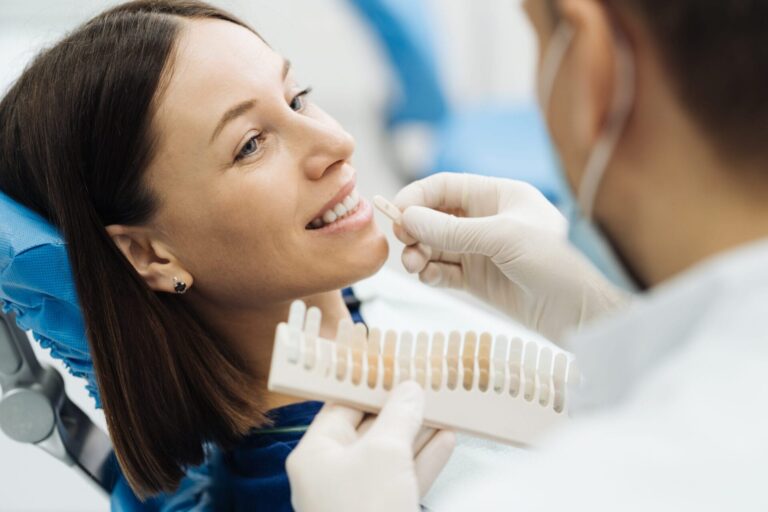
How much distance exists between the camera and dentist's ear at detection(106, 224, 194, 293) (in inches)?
55.4

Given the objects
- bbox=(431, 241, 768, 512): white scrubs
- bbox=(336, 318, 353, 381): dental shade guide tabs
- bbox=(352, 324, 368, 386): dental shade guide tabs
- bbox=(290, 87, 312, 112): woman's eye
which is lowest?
bbox=(352, 324, 368, 386): dental shade guide tabs

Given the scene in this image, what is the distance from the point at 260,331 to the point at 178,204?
27cm

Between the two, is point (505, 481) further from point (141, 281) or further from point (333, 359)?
point (141, 281)

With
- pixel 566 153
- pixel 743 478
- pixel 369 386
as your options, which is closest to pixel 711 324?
pixel 743 478

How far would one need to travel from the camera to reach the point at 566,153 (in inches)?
34.1

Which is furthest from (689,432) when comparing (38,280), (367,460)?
(38,280)

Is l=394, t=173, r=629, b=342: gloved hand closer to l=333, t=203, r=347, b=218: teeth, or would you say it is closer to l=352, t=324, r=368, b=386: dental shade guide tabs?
l=333, t=203, r=347, b=218: teeth

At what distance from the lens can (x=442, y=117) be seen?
3.25 metres

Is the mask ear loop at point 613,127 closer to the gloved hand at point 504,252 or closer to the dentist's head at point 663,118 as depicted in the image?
the dentist's head at point 663,118

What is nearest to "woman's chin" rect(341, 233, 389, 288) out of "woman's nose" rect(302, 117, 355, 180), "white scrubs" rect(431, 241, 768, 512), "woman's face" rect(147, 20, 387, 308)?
"woman's face" rect(147, 20, 387, 308)

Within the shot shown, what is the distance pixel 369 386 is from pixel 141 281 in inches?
17.8

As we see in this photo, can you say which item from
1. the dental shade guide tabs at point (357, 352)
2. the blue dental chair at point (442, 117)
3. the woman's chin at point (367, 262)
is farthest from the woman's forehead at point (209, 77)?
the blue dental chair at point (442, 117)

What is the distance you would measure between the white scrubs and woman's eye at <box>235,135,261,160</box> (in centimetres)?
77

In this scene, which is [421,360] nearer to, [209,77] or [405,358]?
[405,358]
